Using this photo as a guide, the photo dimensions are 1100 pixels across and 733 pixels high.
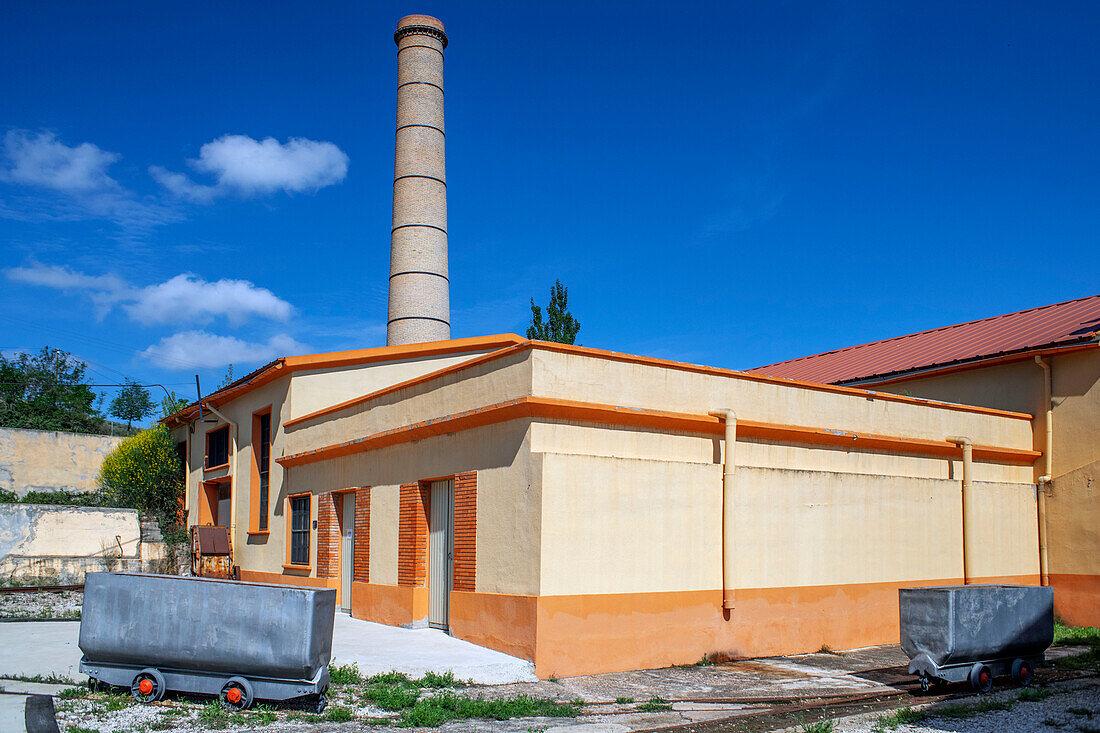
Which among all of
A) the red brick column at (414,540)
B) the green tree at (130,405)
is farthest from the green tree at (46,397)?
the red brick column at (414,540)

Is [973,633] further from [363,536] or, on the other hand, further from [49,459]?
[49,459]

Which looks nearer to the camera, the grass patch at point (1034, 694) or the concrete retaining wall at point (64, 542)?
the grass patch at point (1034, 694)

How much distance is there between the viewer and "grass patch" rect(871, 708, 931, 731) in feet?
27.3

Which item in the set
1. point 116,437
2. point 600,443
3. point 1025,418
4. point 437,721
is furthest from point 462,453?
point 116,437

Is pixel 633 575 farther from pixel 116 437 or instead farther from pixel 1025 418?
pixel 116 437

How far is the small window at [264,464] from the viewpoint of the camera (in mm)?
20031

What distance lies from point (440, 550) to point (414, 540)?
56 centimetres

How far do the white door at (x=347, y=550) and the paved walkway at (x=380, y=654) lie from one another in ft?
8.33

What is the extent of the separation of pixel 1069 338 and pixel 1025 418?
176 cm

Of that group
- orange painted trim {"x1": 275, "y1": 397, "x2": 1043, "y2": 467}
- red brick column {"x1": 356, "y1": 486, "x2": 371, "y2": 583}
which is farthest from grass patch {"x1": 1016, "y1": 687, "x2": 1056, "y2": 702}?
red brick column {"x1": 356, "y1": 486, "x2": 371, "y2": 583}

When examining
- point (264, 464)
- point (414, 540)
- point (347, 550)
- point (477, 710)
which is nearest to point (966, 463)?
point (414, 540)

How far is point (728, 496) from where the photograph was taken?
41.2 feet

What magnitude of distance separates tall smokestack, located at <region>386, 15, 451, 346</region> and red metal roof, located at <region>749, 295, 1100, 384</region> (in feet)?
37.3

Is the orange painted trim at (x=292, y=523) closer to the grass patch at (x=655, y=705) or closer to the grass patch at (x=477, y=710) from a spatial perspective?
the grass patch at (x=477, y=710)
